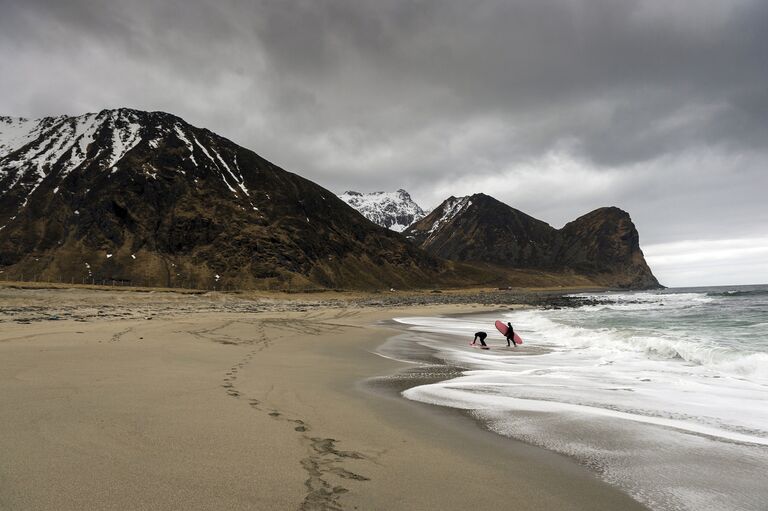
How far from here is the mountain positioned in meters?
111

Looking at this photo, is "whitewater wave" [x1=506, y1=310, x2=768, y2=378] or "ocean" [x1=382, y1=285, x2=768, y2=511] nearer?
"ocean" [x1=382, y1=285, x2=768, y2=511]

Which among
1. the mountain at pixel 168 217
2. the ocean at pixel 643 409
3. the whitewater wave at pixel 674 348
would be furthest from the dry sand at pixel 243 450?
the mountain at pixel 168 217

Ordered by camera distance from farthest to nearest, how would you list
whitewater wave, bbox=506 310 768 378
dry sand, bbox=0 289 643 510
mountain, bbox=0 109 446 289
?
mountain, bbox=0 109 446 289 → whitewater wave, bbox=506 310 768 378 → dry sand, bbox=0 289 643 510

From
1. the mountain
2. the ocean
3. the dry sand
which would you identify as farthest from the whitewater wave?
the mountain

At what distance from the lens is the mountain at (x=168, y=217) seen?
364ft

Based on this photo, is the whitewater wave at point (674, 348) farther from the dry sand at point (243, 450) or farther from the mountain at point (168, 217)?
the mountain at point (168, 217)

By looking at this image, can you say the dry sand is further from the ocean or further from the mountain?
the mountain

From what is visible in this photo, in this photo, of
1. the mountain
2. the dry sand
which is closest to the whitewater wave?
the dry sand

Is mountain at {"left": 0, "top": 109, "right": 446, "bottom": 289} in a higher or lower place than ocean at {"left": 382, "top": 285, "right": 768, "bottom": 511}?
higher

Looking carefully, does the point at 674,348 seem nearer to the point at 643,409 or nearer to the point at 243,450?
the point at 643,409

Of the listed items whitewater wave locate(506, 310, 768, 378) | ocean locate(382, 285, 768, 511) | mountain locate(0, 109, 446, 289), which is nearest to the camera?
ocean locate(382, 285, 768, 511)

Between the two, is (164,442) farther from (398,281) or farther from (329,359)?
(398,281)

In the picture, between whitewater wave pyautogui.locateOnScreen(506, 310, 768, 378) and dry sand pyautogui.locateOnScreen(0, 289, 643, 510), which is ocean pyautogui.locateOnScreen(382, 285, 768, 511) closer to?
whitewater wave pyautogui.locateOnScreen(506, 310, 768, 378)

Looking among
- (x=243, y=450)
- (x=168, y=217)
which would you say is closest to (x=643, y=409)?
(x=243, y=450)
